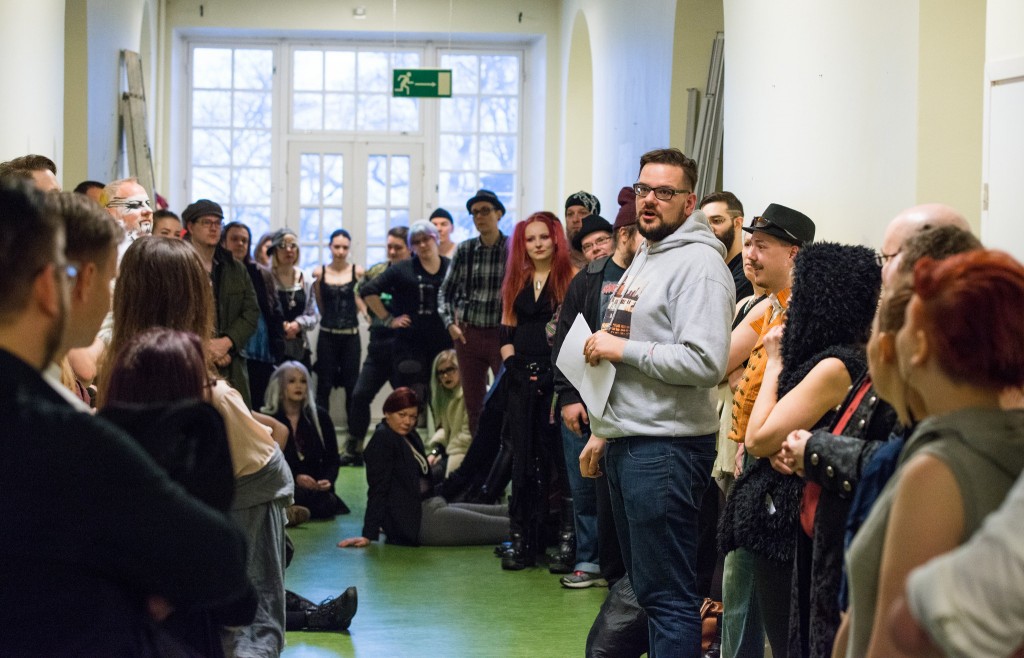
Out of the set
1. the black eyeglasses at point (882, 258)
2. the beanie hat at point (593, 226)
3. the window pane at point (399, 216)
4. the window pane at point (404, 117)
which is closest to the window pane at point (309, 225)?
the window pane at point (399, 216)

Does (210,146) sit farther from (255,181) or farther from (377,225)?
(377,225)

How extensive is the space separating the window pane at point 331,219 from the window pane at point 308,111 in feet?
2.66

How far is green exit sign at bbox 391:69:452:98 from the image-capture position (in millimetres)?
10461

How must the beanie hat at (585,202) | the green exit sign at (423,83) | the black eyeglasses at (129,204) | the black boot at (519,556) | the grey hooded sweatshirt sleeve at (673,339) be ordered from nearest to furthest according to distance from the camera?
the grey hooded sweatshirt sleeve at (673,339) → the black eyeglasses at (129,204) → the black boot at (519,556) → the beanie hat at (585,202) → the green exit sign at (423,83)

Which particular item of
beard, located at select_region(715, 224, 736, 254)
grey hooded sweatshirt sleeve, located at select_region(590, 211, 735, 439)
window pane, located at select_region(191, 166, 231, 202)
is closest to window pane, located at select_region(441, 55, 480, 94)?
window pane, located at select_region(191, 166, 231, 202)

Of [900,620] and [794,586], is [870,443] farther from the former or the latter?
[900,620]

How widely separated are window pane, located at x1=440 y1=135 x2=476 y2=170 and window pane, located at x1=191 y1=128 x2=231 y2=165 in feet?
6.92

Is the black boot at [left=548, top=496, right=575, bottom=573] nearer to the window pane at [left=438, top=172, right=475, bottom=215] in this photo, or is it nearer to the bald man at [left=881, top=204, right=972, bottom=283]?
the bald man at [left=881, top=204, right=972, bottom=283]

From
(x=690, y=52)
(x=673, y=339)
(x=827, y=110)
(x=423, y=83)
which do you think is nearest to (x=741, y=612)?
(x=673, y=339)

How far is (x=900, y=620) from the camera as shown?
148 centimetres

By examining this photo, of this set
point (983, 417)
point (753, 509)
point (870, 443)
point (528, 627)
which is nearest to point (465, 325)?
point (528, 627)

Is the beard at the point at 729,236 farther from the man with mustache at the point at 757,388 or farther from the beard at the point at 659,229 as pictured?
the beard at the point at 659,229

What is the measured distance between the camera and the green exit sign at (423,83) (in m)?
10.5

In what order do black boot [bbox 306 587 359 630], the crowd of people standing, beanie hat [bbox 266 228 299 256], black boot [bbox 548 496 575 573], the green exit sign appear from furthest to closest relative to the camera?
the green exit sign → beanie hat [bbox 266 228 299 256] → black boot [bbox 548 496 575 573] → black boot [bbox 306 587 359 630] → the crowd of people standing
